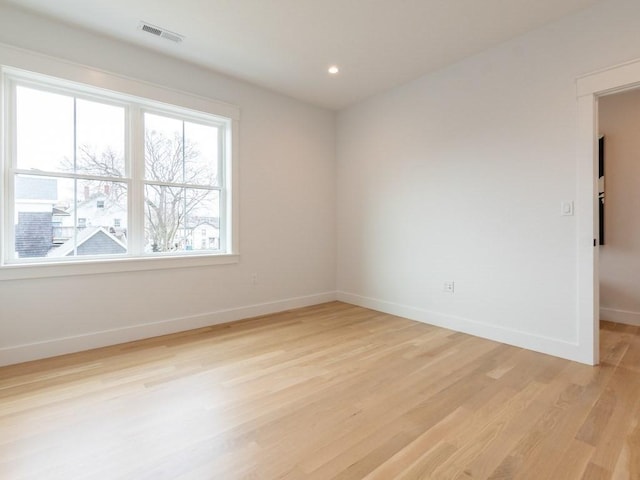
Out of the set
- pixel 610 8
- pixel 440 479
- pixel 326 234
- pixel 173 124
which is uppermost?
pixel 610 8

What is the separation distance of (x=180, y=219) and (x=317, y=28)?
7.84 ft

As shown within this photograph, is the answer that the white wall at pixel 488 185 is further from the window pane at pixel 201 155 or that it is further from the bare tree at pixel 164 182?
the bare tree at pixel 164 182

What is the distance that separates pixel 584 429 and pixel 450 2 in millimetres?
3039

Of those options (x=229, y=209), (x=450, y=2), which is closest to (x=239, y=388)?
(x=229, y=209)

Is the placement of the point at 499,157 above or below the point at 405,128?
below

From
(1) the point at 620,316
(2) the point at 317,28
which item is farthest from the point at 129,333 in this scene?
(1) the point at 620,316

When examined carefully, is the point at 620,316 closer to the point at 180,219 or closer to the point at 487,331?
the point at 487,331

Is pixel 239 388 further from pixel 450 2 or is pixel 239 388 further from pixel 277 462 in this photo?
pixel 450 2

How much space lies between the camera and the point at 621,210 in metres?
3.87

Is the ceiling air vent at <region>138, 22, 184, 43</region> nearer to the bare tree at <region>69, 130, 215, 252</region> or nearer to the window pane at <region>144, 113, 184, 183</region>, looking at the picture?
the window pane at <region>144, 113, 184, 183</region>

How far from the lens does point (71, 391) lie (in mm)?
2184

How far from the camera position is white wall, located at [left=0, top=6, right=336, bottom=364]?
2711 millimetres

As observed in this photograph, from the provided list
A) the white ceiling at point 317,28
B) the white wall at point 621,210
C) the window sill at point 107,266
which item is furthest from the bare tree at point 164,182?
the white wall at point 621,210

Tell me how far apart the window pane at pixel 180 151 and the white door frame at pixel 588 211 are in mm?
3642
